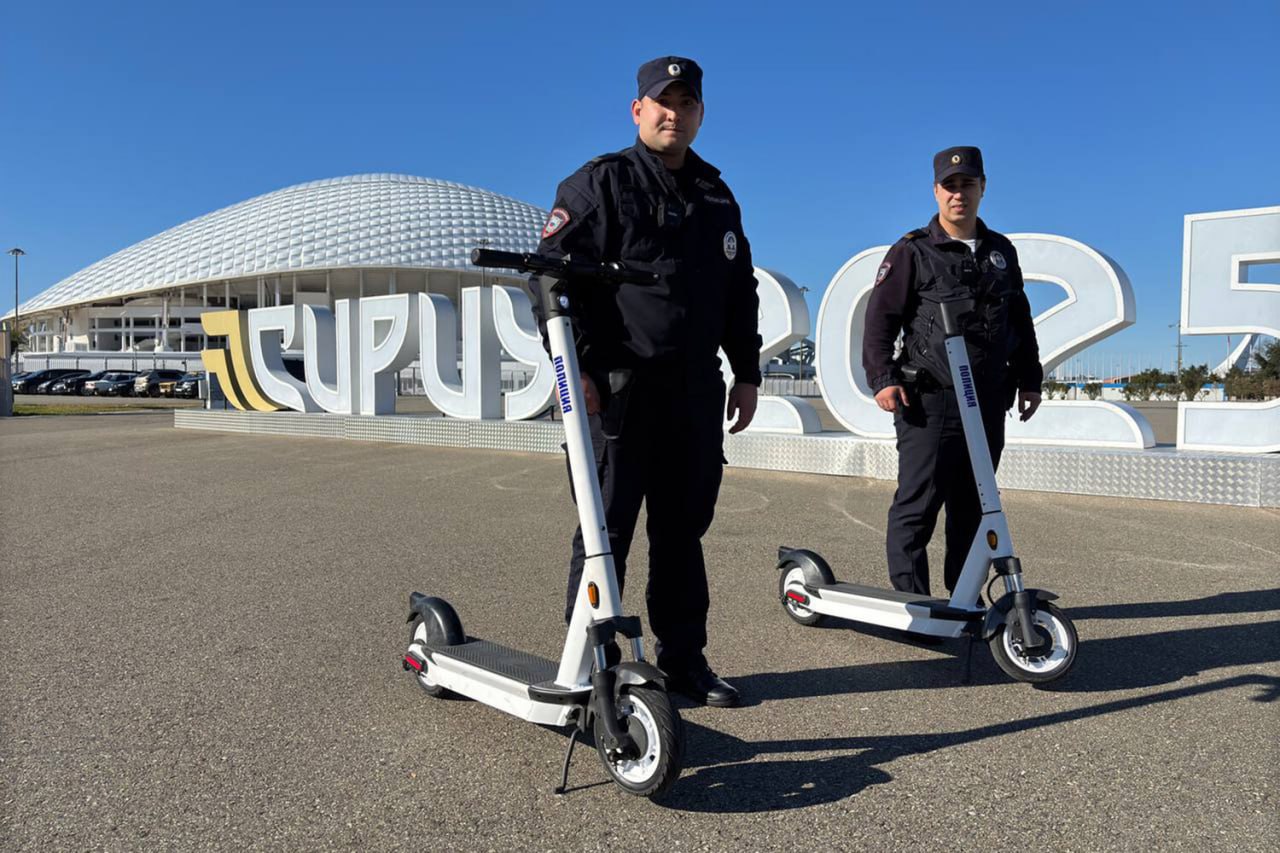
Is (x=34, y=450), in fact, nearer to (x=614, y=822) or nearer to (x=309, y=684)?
(x=309, y=684)

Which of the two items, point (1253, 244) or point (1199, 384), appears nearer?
point (1253, 244)

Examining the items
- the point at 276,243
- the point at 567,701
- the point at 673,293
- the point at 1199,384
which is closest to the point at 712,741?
the point at 567,701

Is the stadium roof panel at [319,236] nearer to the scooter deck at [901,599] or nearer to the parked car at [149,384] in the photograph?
the parked car at [149,384]

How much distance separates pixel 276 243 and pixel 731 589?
81710mm

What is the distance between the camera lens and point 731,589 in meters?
4.46

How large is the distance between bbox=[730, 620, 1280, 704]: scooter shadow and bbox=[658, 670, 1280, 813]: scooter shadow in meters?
0.33

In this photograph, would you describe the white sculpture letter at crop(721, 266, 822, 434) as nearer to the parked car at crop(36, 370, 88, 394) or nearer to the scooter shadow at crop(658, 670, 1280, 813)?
the scooter shadow at crop(658, 670, 1280, 813)

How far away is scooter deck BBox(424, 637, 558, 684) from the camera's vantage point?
254 centimetres

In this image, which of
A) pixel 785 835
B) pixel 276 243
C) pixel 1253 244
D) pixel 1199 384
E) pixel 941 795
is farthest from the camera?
pixel 276 243

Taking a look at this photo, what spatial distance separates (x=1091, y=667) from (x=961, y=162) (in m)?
2.02

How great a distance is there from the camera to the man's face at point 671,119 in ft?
8.90

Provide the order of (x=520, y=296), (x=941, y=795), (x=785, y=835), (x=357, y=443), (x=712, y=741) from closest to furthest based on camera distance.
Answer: (x=785, y=835), (x=941, y=795), (x=712, y=741), (x=520, y=296), (x=357, y=443)

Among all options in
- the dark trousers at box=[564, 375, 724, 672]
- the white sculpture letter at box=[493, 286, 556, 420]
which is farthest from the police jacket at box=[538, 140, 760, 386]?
the white sculpture letter at box=[493, 286, 556, 420]

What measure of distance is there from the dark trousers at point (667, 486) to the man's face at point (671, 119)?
759 mm
